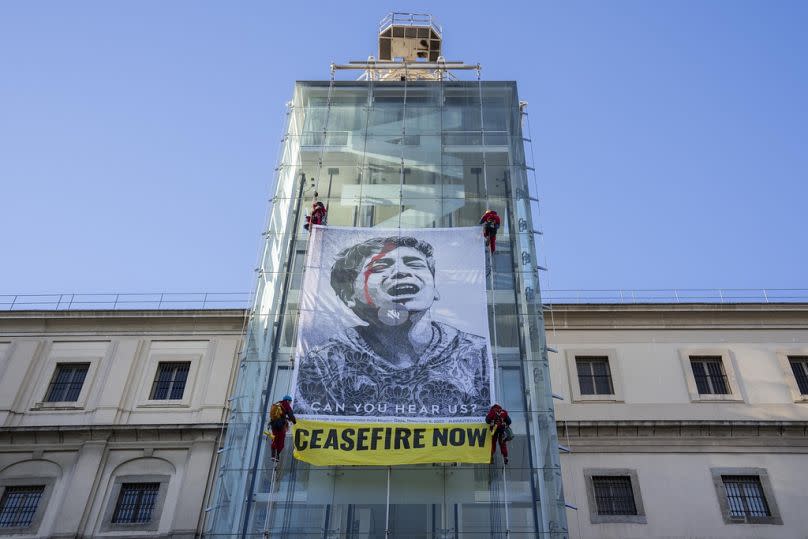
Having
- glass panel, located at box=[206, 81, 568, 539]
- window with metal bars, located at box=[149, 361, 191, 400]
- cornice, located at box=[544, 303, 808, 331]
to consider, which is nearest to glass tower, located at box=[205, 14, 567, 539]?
glass panel, located at box=[206, 81, 568, 539]

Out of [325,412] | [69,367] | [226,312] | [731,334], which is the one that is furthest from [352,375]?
[731,334]

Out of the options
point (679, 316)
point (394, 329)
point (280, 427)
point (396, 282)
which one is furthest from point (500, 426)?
point (679, 316)

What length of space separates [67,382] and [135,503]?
525 centimetres

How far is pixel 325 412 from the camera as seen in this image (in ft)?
65.6

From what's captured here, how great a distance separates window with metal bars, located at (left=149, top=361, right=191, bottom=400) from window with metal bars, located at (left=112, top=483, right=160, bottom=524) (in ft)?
9.90

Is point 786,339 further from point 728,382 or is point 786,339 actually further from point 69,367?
point 69,367

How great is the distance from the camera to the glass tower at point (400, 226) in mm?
18922

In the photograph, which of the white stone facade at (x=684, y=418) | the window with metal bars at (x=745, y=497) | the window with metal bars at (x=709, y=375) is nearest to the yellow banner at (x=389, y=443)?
the white stone facade at (x=684, y=418)

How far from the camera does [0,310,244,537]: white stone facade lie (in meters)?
23.1

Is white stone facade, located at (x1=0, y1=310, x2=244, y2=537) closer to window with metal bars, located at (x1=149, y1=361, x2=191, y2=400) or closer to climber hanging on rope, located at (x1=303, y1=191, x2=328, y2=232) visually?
window with metal bars, located at (x1=149, y1=361, x2=191, y2=400)

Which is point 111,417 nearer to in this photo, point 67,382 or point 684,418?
point 67,382

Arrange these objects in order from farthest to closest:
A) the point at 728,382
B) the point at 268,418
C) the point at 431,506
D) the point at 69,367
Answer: the point at 69,367 → the point at 728,382 → the point at 268,418 → the point at 431,506

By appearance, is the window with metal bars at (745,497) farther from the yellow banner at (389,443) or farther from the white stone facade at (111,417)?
the white stone facade at (111,417)

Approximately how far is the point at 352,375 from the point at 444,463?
3.36 metres
